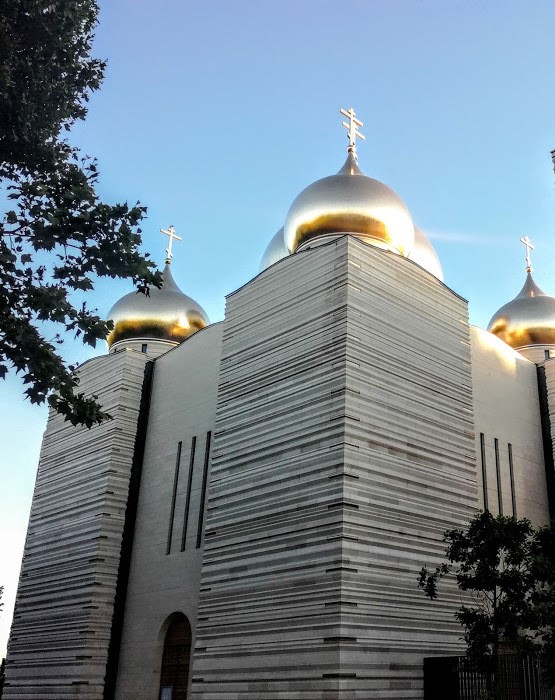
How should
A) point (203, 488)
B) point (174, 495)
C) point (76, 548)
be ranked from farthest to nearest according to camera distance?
point (76, 548), point (174, 495), point (203, 488)

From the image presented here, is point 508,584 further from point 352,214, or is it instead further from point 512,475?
point 352,214

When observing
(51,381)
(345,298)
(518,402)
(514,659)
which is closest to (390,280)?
(345,298)

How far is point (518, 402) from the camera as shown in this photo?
1700 centimetres

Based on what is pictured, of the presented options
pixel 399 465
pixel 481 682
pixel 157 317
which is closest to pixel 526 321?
pixel 399 465

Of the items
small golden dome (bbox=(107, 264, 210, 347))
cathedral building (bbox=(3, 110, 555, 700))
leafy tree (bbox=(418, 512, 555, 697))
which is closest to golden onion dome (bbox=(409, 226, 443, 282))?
cathedral building (bbox=(3, 110, 555, 700))

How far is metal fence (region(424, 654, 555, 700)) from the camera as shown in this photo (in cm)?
1105

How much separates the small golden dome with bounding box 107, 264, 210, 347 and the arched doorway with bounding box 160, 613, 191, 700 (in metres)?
7.63

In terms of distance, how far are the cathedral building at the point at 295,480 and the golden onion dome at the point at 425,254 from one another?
0.06 metres

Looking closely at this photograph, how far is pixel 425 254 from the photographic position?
63.1 feet

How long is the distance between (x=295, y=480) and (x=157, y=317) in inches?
363

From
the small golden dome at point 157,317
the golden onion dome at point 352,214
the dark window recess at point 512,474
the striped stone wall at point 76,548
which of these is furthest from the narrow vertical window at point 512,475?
the small golden dome at point 157,317

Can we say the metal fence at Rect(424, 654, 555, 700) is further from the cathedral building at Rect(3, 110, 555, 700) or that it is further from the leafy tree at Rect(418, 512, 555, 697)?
the leafy tree at Rect(418, 512, 555, 697)

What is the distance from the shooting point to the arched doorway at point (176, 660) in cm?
1437

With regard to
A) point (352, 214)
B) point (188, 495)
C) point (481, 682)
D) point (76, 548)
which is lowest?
point (481, 682)
